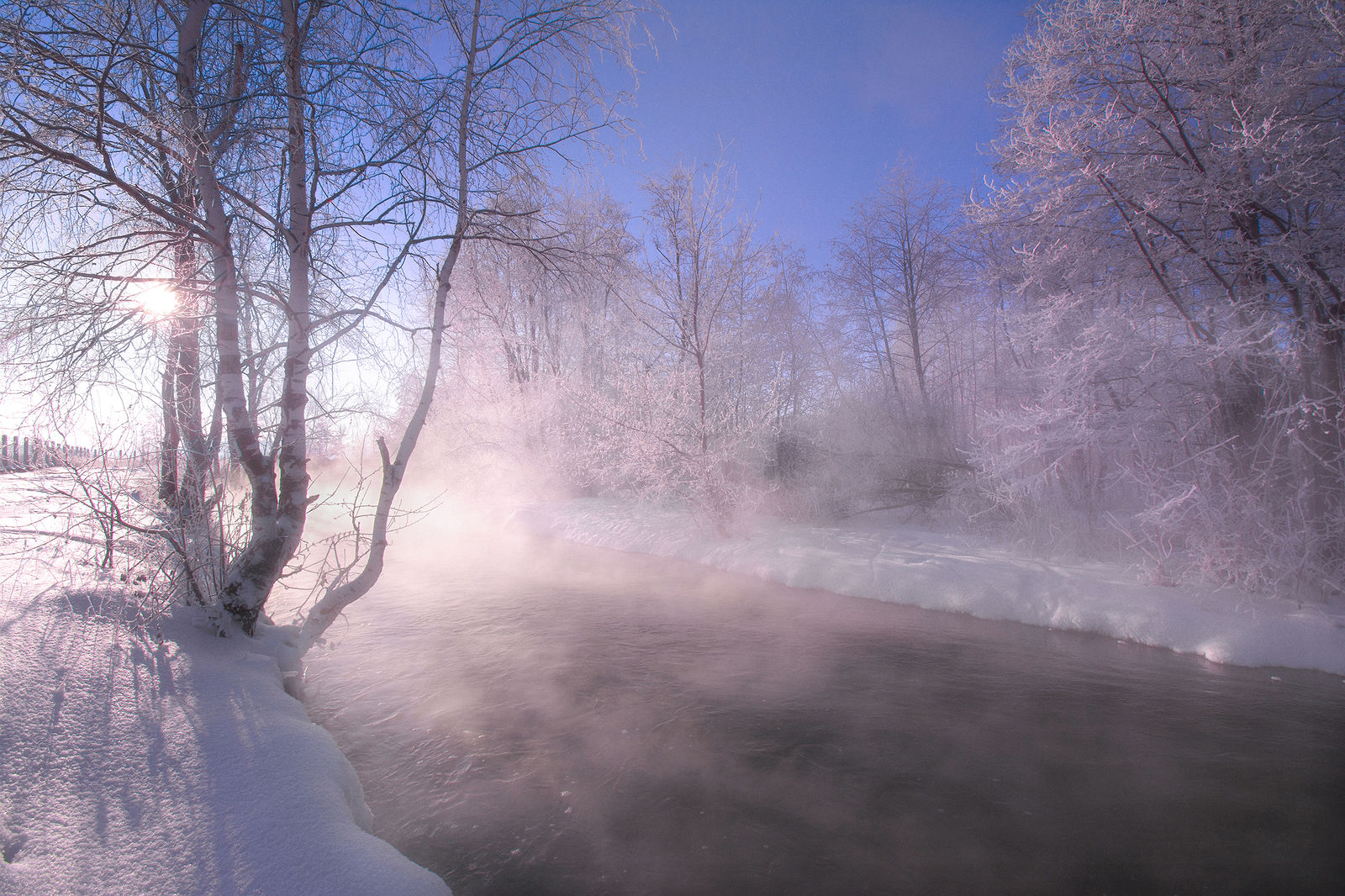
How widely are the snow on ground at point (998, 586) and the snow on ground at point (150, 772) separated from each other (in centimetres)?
731

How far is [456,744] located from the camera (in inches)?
168

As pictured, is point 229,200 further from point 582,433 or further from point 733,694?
point 582,433

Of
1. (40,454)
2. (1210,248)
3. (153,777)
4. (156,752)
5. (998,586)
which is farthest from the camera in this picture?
(998,586)

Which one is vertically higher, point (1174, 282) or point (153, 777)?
point (1174, 282)

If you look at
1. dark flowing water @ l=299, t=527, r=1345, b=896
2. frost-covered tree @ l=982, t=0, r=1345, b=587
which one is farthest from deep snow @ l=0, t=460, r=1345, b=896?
frost-covered tree @ l=982, t=0, r=1345, b=587

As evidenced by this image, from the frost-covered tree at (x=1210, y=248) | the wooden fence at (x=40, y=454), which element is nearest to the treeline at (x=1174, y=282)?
the frost-covered tree at (x=1210, y=248)

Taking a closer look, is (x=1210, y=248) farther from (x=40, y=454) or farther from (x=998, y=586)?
(x=40, y=454)

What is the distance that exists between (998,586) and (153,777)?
857cm

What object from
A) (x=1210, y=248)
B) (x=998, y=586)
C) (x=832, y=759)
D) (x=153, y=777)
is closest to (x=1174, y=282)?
(x=1210, y=248)

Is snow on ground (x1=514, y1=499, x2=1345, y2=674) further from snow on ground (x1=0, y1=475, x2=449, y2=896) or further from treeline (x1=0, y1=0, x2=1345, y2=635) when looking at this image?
snow on ground (x1=0, y1=475, x2=449, y2=896)

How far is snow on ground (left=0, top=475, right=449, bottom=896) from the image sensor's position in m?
2.07

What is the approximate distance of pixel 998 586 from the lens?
25.7ft

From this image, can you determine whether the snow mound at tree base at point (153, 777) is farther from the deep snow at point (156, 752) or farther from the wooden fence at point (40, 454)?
the wooden fence at point (40, 454)

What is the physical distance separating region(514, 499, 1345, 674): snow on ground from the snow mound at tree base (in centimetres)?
733
